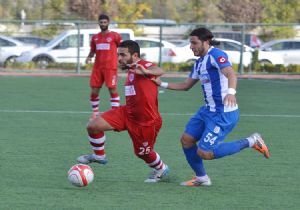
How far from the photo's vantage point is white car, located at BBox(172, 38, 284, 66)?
3036cm

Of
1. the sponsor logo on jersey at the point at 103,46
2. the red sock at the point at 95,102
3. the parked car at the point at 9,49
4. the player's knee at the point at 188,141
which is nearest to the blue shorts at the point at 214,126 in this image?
the player's knee at the point at 188,141

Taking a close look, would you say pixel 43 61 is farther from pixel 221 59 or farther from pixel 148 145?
pixel 221 59

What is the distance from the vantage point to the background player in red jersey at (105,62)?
1609 centimetres

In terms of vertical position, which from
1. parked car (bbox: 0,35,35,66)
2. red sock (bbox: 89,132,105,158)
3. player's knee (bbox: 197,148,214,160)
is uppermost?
player's knee (bbox: 197,148,214,160)

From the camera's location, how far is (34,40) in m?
33.2

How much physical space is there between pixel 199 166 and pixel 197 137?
0.32 meters

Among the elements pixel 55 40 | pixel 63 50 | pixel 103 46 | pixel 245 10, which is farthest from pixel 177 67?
pixel 245 10

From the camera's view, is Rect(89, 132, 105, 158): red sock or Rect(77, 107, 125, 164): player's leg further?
Rect(89, 132, 105, 158): red sock

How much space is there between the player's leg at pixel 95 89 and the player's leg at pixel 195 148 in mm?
6765

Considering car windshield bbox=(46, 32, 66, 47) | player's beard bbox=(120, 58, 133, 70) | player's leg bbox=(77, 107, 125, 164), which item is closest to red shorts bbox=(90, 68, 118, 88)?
player's leg bbox=(77, 107, 125, 164)

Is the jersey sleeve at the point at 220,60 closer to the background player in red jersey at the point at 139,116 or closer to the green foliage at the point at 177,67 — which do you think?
the background player in red jersey at the point at 139,116

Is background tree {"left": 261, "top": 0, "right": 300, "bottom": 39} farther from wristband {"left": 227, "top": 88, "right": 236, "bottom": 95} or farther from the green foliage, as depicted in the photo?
wristband {"left": 227, "top": 88, "right": 236, "bottom": 95}

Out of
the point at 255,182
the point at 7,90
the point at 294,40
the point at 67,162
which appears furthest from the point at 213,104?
the point at 294,40

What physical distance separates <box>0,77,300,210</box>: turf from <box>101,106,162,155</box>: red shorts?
1.19ft
